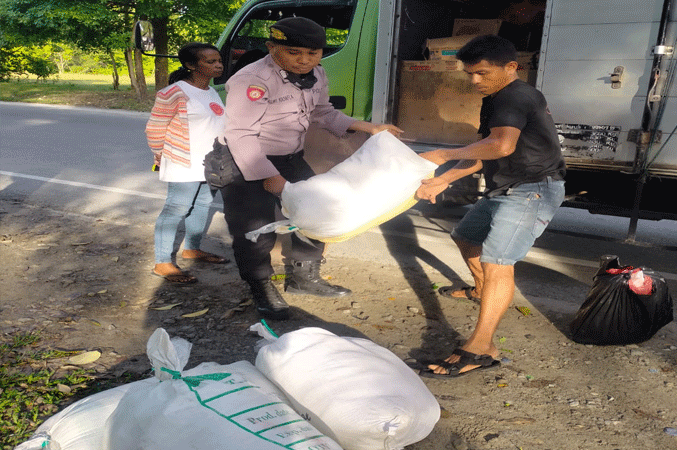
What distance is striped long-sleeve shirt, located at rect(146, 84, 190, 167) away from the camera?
4051 millimetres

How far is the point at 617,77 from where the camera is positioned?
4.09m

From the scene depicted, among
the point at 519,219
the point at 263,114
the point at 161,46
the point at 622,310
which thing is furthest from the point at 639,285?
the point at 161,46

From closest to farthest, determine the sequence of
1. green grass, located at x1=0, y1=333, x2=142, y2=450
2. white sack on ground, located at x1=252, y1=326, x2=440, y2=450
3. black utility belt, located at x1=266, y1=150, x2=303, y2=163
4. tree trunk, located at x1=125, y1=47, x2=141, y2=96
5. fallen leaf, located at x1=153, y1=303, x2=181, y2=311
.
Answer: white sack on ground, located at x1=252, y1=326, x2=440, y2=450, green grass, located at x1=0, y1=333, x2=142, y2=450, black utility belt, located at x1=266, y1=150, x2=303, y2=163, fallen leaf, located at x1=153, y1=303, x2=181, y2=311, tree trunk, located at x1=125, y1=47, x2=141, y2=96

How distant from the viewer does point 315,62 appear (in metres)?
3.41

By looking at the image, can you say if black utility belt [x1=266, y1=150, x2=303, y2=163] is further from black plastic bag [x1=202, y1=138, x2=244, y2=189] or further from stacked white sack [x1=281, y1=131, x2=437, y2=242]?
stacked white sack [x1=281, y1=131, x2=437, y2=242]

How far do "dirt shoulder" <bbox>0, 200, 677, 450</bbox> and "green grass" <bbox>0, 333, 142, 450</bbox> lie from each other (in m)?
0.11

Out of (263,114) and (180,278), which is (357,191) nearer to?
(263,114)

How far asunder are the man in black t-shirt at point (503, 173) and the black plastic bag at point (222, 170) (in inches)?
41.0

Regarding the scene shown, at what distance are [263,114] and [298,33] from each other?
465 millimetres

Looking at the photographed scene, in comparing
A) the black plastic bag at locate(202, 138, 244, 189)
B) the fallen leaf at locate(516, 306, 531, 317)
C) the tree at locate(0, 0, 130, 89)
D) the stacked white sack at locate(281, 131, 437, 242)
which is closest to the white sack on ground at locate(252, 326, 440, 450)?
the stacked white sack at locate(281, 131, 437, 242)

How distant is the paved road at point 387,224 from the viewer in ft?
15.7

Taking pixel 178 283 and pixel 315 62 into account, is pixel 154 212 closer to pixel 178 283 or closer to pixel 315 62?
pixel 178 283

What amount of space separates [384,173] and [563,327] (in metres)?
1.55

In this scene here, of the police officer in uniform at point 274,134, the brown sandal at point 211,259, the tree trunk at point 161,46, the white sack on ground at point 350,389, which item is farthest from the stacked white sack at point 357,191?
the tree trunk at point 161,46
